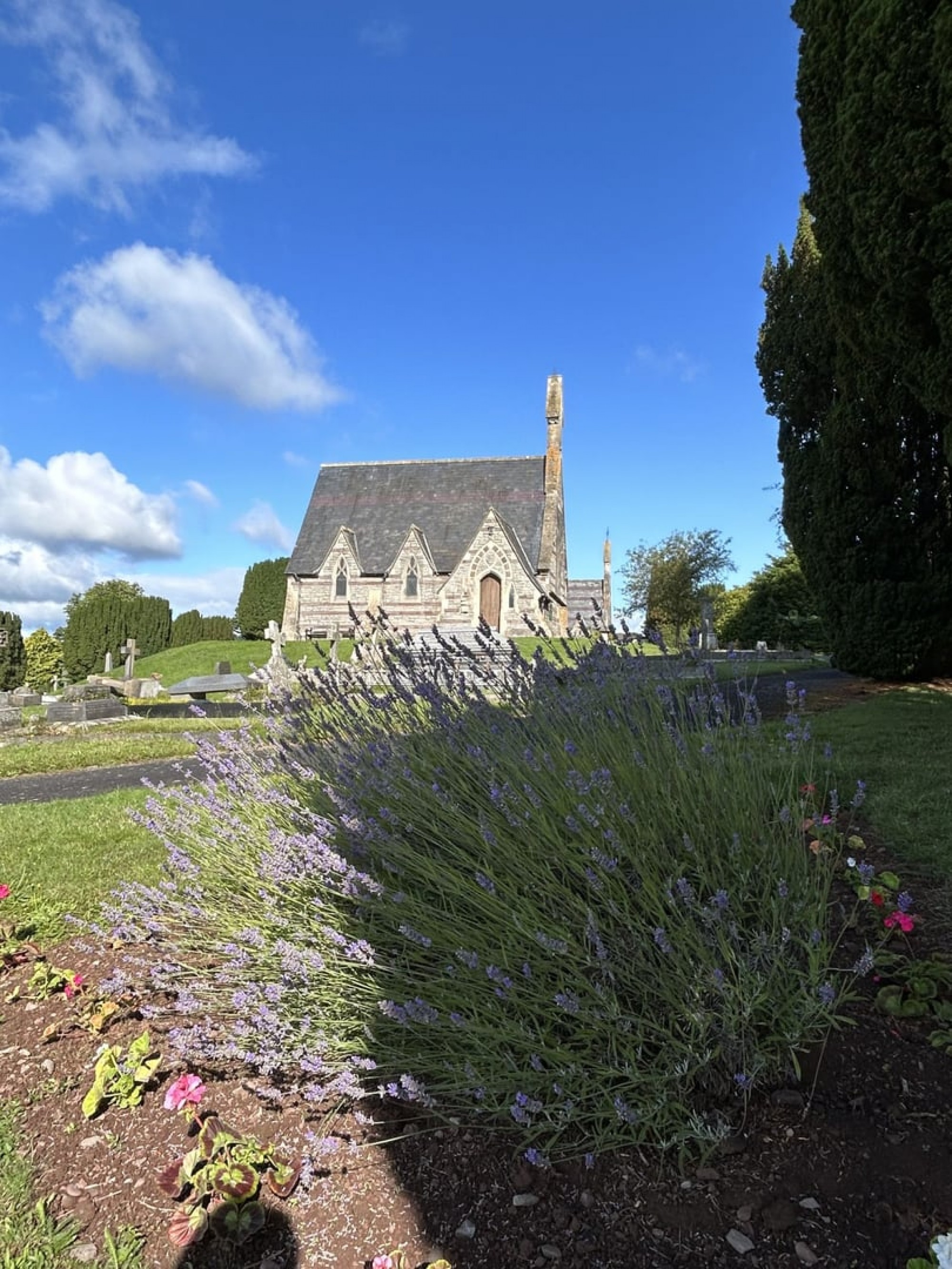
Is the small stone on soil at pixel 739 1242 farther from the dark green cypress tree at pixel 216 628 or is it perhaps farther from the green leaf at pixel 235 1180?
the dark green cypress tree at pixel 216 628

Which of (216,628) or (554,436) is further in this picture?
(216,628)

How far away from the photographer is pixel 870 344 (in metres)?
5.87

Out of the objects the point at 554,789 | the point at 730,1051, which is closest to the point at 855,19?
the point at 554,789

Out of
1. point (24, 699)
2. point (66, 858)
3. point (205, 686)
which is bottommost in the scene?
point (66, 858)

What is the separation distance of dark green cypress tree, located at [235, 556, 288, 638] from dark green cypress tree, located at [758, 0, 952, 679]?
32739 mm

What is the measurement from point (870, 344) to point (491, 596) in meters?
24.6

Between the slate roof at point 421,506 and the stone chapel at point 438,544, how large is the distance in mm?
47

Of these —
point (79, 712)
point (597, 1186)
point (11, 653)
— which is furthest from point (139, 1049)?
point (11, 653)

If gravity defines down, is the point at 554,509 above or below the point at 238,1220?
above

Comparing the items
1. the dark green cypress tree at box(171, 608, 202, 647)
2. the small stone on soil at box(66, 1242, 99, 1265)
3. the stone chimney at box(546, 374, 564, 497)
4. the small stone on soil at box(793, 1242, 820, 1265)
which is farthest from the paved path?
the dark green cypress tree at box(171, 608, 202, 647)

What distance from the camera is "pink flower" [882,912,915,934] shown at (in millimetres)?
2178

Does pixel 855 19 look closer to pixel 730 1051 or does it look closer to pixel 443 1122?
pixel 730 1051

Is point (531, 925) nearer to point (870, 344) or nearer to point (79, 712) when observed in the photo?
point (870, 344)

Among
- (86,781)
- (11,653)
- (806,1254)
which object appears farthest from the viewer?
(11,653)
